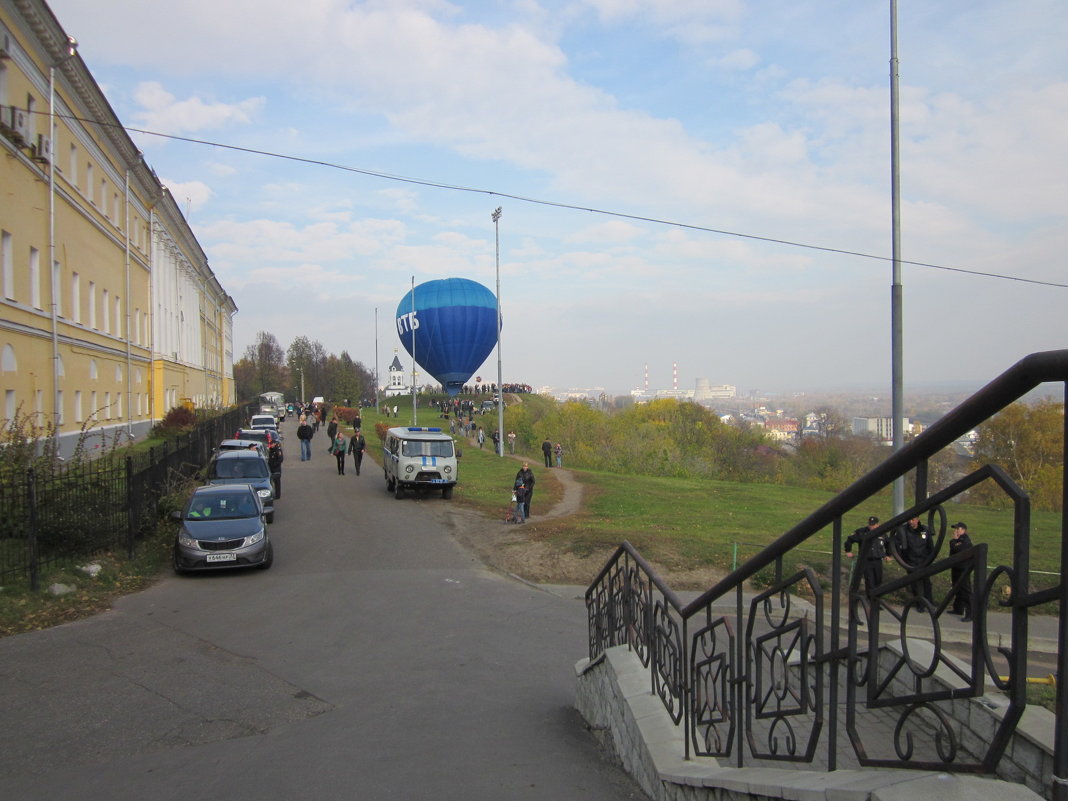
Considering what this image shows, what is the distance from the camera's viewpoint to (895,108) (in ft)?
49.9

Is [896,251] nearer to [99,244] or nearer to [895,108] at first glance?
[895,108]

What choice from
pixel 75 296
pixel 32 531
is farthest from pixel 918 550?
pixel 75 296

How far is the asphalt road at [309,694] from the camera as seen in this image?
18.6 feet

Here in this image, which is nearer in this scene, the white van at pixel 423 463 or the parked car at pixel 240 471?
the parked car at pixel 240 471

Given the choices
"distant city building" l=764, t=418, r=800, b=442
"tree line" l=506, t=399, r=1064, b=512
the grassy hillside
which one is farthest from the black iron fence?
"distant city building" l=764, t=418, r=800, b=442

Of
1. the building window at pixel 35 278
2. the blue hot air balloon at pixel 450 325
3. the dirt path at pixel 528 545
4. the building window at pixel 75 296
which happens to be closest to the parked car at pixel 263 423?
the blue hot air balloon at pixel 450 325

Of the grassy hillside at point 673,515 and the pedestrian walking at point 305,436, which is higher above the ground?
the pedestrian walking at point 305,436

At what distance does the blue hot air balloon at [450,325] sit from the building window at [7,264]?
30268 millimetres

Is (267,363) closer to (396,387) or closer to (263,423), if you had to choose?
(396,387)

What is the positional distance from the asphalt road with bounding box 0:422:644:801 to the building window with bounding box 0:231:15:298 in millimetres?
13749

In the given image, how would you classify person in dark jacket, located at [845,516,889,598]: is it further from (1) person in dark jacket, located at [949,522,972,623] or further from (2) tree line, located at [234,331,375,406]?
(2) tree line, located at [234,331,375,406]

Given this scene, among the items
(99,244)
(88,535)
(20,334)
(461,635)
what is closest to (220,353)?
(99,244)

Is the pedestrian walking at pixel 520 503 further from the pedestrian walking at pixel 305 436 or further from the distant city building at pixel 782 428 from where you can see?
the distant city building at pixel 782 428

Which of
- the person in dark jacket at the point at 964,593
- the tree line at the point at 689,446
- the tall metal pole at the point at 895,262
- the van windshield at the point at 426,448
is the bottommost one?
the tree line at the point at 689,446
